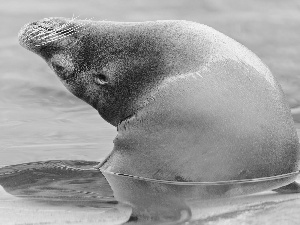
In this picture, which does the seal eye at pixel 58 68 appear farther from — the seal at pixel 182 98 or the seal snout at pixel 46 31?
the seal snout at pixel 46 31

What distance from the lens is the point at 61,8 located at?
20484mm

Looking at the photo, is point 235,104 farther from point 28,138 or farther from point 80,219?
point 28,138

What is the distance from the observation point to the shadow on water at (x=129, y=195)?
8516mm

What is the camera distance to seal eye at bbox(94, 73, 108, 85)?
10.5 metres

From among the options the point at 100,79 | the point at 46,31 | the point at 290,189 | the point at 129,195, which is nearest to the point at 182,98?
the point at 100,79

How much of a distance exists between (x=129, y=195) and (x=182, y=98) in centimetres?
122

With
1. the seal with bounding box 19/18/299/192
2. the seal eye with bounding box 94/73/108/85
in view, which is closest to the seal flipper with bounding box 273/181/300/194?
the seal with bounding box 19/18/299/192

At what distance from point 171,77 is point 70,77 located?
4.43ft

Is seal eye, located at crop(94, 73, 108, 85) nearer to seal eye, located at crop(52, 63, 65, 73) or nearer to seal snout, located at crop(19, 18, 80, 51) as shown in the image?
seal eye, located at crop(52, 63, 65, 73)

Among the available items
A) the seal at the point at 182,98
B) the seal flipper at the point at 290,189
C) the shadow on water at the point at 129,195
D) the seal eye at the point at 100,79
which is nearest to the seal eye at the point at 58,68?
the seal at the point at 182,98

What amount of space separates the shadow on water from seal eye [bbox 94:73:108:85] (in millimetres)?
980

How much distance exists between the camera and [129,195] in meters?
9.30

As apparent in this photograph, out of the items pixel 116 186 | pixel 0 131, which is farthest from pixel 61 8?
pixel 116 186

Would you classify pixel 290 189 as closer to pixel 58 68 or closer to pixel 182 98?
pixel 182 98
